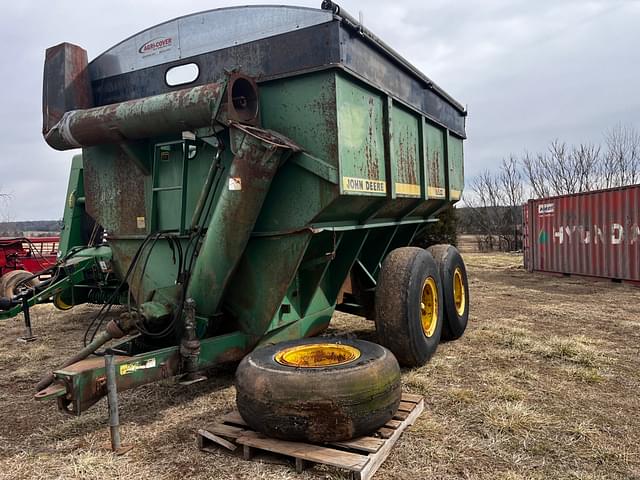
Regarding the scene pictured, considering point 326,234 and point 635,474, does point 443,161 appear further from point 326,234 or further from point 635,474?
point 635,474

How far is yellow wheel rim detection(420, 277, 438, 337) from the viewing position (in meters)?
5.37

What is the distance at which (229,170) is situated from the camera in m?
4.16

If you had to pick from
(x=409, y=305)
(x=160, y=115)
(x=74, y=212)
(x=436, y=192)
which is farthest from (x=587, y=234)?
(x=160, y=115)

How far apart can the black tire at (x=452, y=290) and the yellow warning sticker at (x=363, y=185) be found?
158 cm

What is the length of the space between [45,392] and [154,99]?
232 cm

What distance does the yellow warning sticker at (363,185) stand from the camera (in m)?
4.16

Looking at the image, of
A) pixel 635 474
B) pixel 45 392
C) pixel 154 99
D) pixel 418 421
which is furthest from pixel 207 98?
pixel 635 474

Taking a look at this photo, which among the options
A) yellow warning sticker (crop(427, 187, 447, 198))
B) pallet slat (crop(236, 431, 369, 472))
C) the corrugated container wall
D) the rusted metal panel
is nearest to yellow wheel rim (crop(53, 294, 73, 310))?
the rusted metal panel

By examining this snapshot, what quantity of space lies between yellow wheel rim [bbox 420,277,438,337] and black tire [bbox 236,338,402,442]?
216 centimetres

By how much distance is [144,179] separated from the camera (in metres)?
4.85

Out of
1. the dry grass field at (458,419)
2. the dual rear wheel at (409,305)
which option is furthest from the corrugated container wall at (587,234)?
the dual rear wheel at (409,305)

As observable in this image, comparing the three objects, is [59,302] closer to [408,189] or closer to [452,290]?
[408,189]

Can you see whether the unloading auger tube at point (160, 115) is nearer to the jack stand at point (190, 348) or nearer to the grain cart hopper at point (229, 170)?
the grain cart hopper at point (229, 170)

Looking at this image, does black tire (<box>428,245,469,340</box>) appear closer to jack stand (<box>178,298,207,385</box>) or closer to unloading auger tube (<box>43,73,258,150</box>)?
unloading auger tube (<box>43,73,258,150</box>)
